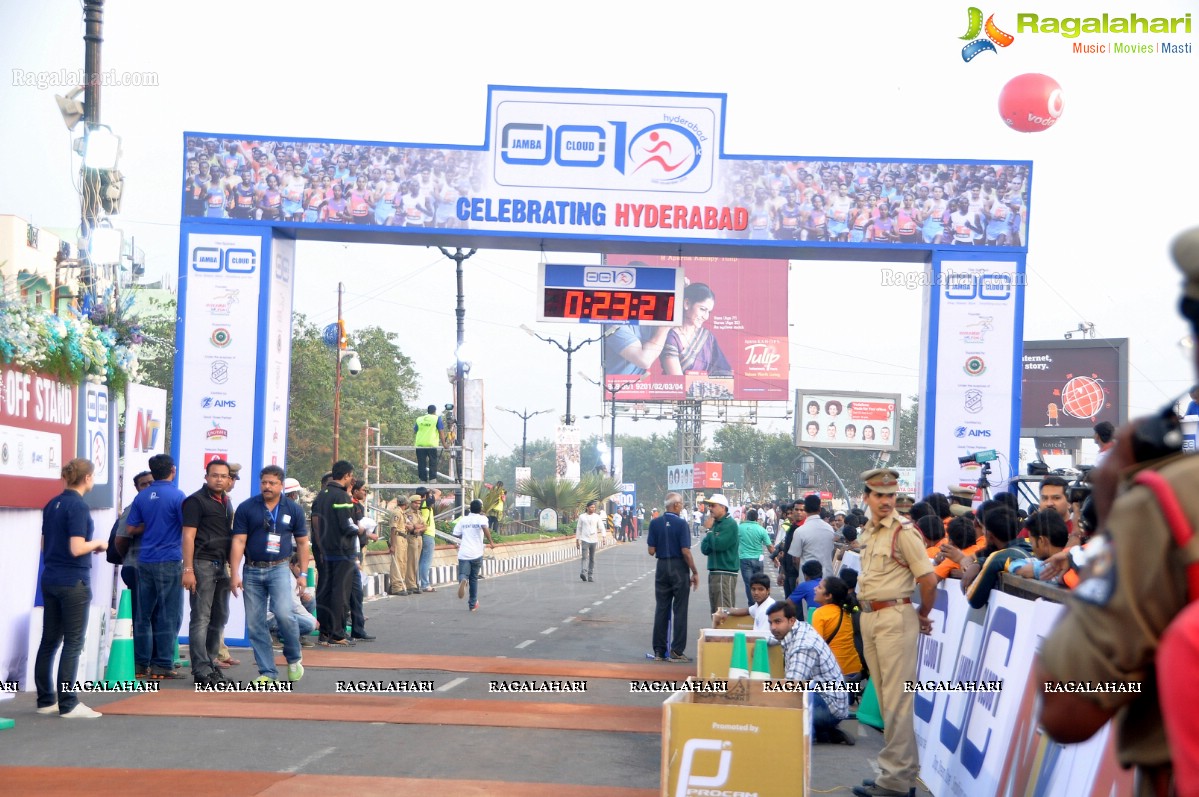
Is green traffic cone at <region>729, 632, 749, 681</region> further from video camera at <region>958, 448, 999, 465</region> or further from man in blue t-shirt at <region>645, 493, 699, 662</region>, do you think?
video camera at <region>958, 448, 999, 465</region>

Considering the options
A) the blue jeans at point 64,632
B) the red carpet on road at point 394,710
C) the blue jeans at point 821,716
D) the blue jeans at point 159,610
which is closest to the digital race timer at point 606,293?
the blue jeans at point 159,610

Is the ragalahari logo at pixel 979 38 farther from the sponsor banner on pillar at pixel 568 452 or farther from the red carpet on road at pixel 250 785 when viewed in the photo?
the sponsor banner on pillar at pixel 568 452

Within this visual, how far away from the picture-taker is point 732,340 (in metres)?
84.0

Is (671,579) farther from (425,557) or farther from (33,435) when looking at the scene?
(425,557)

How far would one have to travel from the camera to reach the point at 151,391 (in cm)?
1467

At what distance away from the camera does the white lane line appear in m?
7.84

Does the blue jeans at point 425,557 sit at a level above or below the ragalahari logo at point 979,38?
below

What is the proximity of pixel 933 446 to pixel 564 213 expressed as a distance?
5.45 m

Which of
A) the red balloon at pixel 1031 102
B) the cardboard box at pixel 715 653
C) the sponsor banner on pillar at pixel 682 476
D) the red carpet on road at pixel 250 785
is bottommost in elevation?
the sponsor banner on pillar at pixel 682 476

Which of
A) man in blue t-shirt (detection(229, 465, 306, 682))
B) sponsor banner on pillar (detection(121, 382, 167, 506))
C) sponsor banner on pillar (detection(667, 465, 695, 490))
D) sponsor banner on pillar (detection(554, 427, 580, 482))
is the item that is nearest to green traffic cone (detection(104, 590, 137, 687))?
man in blue t-shirt (detection(229, 465, 306, 682))

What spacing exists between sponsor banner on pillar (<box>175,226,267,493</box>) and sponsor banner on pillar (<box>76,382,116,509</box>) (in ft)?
8.23

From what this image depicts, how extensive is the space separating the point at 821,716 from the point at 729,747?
11.6ft

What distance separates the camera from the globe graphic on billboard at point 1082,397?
49031 millimetres

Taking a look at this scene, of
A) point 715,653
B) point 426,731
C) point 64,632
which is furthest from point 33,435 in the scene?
point 715,653
